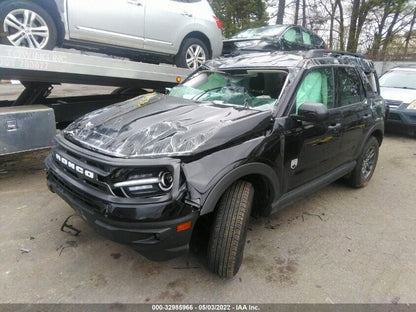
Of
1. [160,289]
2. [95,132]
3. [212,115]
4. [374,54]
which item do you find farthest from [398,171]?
[374,54]

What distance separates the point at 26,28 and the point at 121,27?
1.23m

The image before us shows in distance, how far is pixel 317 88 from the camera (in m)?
3.33

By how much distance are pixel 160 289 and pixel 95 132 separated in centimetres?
135

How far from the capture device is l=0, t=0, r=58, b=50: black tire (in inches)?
140

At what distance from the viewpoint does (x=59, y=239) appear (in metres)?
3.00

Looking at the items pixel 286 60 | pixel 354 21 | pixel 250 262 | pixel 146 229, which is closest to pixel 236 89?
pixel 286 60

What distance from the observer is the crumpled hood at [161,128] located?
222 centimetres

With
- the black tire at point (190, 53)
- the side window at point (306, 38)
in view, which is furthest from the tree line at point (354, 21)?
the black tire at point (190, 53)

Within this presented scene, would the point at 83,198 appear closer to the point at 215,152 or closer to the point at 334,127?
the point at 215,152

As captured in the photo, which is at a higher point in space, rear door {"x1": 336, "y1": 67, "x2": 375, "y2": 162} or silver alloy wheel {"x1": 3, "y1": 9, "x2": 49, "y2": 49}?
silver alloy wheel {"x1": 3, "y1": 9, "x2": 49, "y2": 49}

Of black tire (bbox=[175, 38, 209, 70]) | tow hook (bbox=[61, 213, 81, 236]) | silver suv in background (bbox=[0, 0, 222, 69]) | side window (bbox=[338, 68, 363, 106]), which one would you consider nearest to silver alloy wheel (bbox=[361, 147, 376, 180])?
side window (bbox=[338, 68, 363, 106])

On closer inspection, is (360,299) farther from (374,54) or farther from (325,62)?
(374,54)

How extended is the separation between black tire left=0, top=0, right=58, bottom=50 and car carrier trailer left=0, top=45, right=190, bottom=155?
0.94ft

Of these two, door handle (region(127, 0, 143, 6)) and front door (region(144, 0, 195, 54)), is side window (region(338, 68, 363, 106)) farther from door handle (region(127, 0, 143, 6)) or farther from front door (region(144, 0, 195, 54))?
door handle (region(127, 0, 143, 6))
